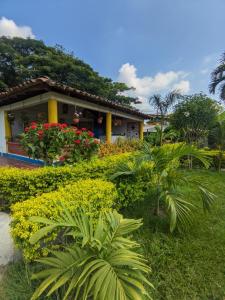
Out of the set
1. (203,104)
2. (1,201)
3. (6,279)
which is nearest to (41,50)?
(203,104)

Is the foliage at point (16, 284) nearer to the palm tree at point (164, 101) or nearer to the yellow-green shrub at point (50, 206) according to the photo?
the yellow-green shrub at point (50, 206)

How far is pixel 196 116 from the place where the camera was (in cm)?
973

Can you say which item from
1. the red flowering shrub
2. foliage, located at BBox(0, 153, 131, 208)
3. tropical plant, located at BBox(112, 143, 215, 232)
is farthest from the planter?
tropical plant, located at BBox(112, 143, 215, 232)

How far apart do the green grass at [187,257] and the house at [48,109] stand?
16.3 ft

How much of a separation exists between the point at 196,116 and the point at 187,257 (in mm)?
8490

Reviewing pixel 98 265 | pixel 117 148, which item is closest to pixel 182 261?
pixel 98 265

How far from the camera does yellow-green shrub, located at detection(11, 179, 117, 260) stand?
6.91 feet

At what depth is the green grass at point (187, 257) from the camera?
7.04 feet

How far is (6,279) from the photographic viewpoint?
2.21 m

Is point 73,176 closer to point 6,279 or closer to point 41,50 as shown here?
point 6,279

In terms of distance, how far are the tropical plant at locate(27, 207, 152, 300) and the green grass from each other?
811 mm

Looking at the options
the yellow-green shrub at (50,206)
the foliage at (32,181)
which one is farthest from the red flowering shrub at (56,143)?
the yellow-green shrub at (50,206)

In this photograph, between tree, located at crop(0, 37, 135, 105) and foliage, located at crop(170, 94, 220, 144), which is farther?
tree, located at crop(0, 37, 135, 105)

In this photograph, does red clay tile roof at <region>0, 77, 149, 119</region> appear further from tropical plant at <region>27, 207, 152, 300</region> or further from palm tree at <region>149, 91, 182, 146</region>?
tropical plant at <region>27, 207, 152, 300</region>
